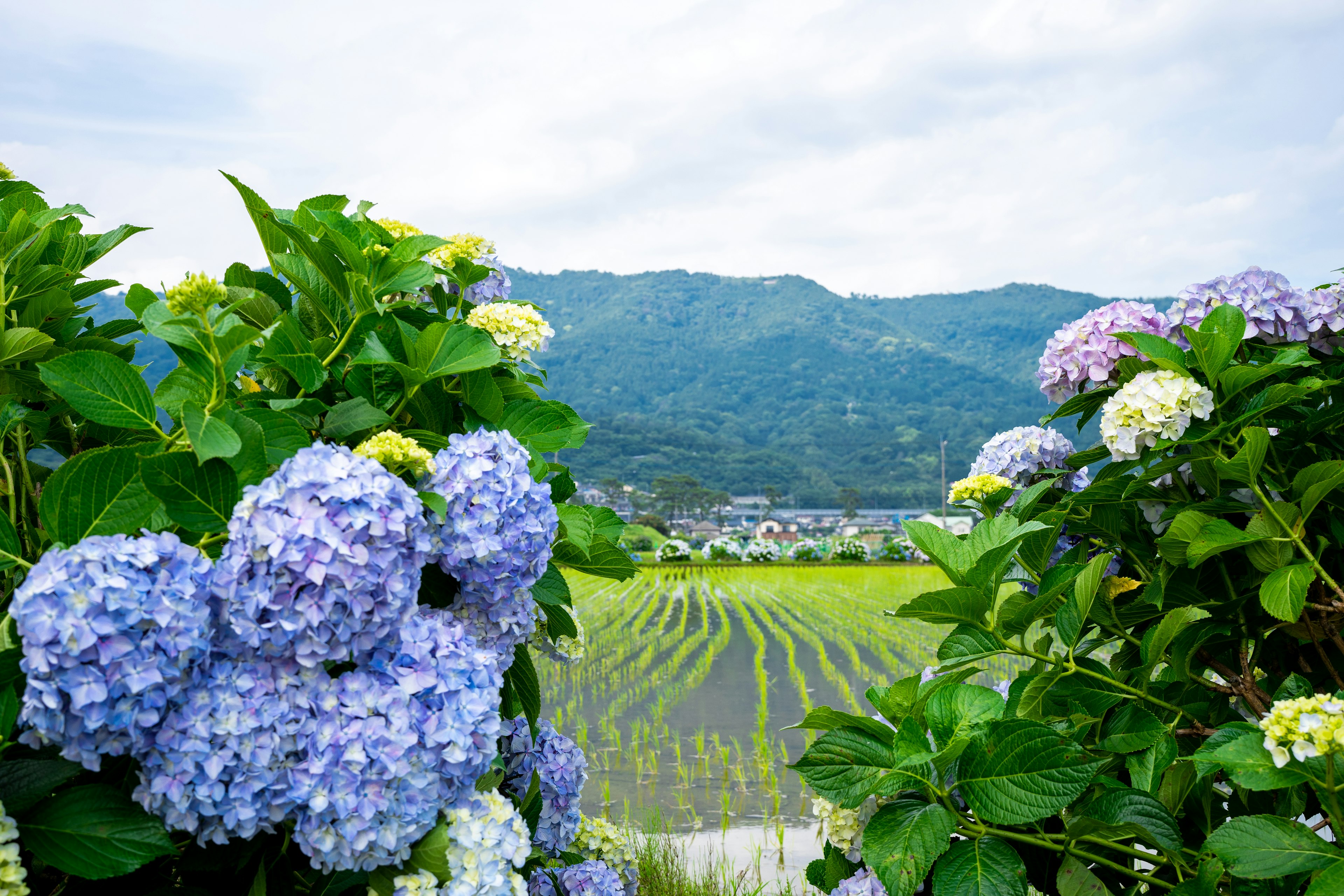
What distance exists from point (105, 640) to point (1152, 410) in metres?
1.50

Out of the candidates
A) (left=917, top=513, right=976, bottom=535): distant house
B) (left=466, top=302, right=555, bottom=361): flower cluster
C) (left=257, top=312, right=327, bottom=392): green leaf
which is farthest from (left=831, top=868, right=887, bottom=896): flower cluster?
(left=917, top=513, right=976, bottom=535): distant house

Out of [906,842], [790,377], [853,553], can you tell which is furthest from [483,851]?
[790,377]

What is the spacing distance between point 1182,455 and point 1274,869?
0.65 m

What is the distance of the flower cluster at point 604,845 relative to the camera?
6.73 feet

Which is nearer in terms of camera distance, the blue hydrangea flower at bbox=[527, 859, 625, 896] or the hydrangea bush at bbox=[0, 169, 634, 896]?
the hydrangea bush at bbox=[0, 169, 634, 896]

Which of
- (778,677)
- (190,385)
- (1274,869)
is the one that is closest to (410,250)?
(190,385)

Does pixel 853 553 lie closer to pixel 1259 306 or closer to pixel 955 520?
pixel 1259 306

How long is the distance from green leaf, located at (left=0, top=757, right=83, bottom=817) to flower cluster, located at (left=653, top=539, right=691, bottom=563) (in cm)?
2486

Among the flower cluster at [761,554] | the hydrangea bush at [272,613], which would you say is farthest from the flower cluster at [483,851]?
the flower cluster at [761,554]

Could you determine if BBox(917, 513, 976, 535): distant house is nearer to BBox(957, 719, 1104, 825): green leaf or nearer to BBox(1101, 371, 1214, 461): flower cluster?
BBox(1101, 371, 1214, 461): flower cluster

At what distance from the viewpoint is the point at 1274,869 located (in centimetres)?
106

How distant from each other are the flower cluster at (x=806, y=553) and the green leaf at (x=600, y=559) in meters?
24.9

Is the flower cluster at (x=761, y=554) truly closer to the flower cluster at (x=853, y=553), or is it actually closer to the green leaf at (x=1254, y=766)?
the flower cluster at (x=853, y=553)

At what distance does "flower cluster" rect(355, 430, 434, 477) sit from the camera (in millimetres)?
1038
